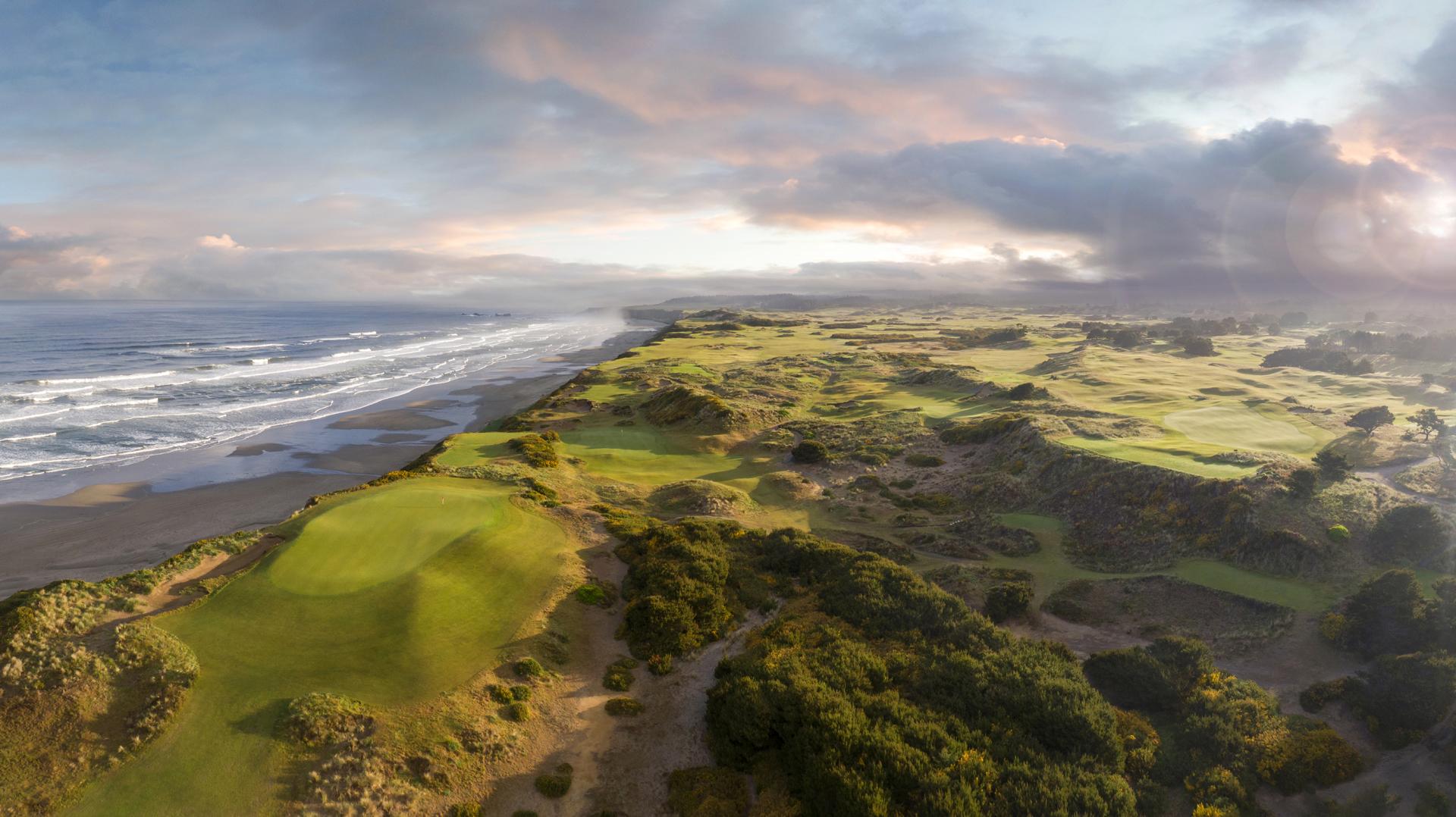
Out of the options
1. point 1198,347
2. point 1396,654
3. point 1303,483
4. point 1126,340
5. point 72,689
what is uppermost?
point 1126,340

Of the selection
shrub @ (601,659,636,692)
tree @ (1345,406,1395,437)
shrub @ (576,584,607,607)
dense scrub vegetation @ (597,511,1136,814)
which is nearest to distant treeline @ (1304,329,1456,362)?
tree @ (1345,406,1395,437)

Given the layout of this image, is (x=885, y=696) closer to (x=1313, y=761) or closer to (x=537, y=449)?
(x=1313, y=761)

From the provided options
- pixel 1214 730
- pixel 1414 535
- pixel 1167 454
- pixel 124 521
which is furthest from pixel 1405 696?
pixel 124 521

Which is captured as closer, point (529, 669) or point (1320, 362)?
point (529, 669)

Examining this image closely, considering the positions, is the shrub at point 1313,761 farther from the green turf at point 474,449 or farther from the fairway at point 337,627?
the green turf at point 474,449

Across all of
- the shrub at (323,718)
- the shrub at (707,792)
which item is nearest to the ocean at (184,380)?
the shrub at (323,718)

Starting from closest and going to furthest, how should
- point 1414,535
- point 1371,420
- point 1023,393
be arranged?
point 1414,535 < point 1371,420 < point 1023,393

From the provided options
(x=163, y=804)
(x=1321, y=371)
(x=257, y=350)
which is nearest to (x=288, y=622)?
(x=163, y=804)

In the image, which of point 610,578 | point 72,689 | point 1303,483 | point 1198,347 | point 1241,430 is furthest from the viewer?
point 1198,347
